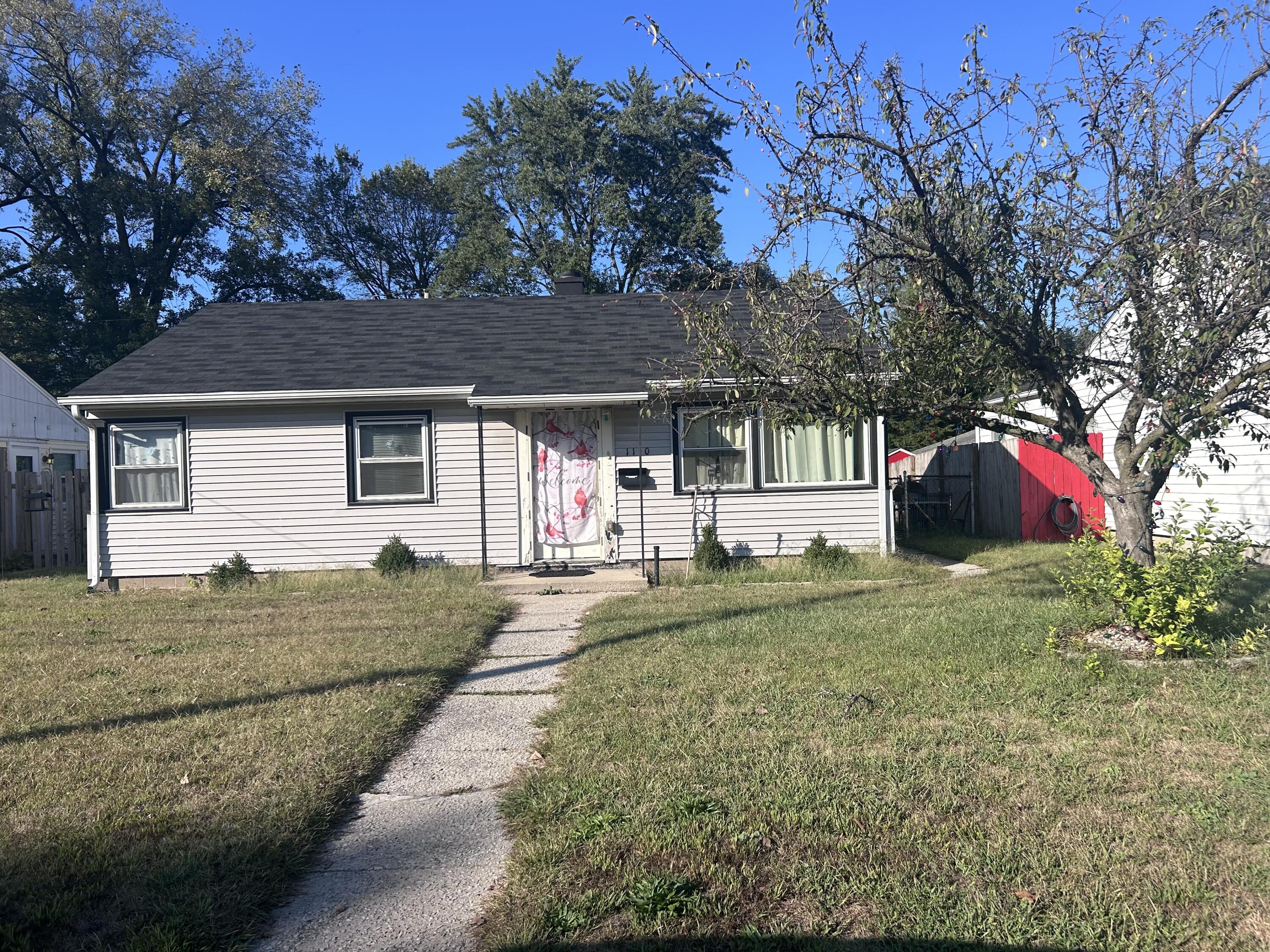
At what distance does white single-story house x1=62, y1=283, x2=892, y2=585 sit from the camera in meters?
12.2

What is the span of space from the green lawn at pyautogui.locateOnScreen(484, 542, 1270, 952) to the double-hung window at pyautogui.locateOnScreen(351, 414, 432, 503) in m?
6.31

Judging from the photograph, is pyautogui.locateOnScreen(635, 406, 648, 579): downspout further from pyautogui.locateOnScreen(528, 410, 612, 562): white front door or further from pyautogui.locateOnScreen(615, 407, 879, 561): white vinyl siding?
pyautogui.locateOnScreen(528, 410, 612, 562): white front door

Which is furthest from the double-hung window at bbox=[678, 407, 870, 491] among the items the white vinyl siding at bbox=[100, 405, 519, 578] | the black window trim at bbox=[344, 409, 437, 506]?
the black window trim at bbox=[344, 409, 437, 506]

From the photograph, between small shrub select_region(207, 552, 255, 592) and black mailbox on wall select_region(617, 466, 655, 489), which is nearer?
small shrub select_region(207, 552, 255, 592)

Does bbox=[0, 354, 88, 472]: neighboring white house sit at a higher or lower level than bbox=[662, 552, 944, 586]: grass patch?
higher

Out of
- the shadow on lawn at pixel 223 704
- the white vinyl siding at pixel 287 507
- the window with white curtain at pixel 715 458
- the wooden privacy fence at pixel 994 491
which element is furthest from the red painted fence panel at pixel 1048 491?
the shadow on lawn at pixel 223 704

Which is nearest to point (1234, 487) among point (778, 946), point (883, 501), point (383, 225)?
point (883, 501)

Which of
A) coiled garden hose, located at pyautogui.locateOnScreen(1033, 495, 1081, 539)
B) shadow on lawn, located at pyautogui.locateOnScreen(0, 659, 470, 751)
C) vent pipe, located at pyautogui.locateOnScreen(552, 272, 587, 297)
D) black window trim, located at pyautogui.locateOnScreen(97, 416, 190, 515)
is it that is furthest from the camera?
vent pipe, located at pyautogui.locateOnScreen(552, 272, 587, 297)

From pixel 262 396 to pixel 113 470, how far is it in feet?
7.70

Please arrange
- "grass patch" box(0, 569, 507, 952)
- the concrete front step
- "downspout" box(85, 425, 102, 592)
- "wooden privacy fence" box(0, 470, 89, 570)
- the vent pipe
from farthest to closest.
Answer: the vent pipe → "wooden privacy fence" box(0, 470, 89, 570) → "downspout" box(85, 425, 102, 592) → the concrete front step → "grass patch" box(0, 569, 507, 952)

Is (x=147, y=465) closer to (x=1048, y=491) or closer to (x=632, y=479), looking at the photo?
(x=632, y=479)

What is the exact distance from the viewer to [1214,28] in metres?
5.81

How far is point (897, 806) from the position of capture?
12.7 feet

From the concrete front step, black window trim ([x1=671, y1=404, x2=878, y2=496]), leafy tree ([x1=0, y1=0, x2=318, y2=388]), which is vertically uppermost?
leafy tree ([x1=0, y1=0, x2=318, y2=388])
